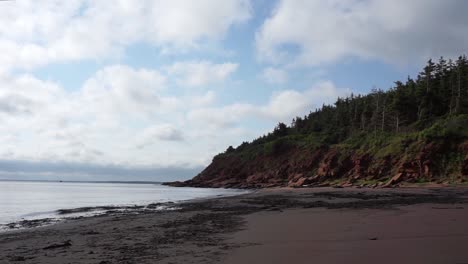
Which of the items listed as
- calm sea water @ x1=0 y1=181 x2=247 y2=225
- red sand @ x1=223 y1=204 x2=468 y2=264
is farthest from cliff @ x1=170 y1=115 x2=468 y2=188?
red sand @ x1=223 y1=204 x2=468 y2=264

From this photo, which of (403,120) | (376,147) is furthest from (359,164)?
(403,120)

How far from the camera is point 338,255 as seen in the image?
980 centimetres

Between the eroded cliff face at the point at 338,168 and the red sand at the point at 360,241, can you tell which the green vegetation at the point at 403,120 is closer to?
the eroded cliff face at the point at 338,168

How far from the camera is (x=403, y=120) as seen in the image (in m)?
86.6

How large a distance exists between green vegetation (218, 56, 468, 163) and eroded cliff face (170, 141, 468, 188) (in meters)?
1.23

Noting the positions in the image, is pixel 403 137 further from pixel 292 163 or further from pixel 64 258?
pixel 64 258

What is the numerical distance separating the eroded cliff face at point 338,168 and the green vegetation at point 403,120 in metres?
1.23

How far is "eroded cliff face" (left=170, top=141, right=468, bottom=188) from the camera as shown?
177 feet

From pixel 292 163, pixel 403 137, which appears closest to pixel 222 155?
pixel 292 163

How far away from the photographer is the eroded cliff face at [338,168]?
2130 inches

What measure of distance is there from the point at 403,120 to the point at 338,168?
76.9 feet

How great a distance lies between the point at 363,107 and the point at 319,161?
3267cm

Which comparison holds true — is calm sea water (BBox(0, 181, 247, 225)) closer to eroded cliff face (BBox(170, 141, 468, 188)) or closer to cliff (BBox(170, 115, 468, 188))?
eroded cliff face (BBox(170, 141, 468, 188))

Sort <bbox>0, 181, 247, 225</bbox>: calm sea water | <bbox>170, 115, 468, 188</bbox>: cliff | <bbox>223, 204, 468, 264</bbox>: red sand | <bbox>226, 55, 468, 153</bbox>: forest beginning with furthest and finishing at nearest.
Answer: <bbox>226, 55, 468, 153</bbox>: forest → <bbox>170, 115, 468, 188</bbox>: cliff → <bbox>0, 181, 247, 225</bbox>: calm sea water → <bbox>223, 204, 468, 264</bbox>: red sand
